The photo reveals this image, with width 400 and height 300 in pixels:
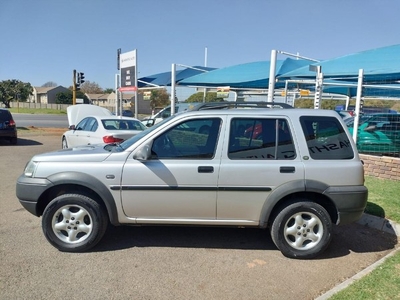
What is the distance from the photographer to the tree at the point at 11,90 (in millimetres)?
69875

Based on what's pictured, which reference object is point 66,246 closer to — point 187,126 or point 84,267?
point 84,267

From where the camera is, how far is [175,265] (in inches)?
130

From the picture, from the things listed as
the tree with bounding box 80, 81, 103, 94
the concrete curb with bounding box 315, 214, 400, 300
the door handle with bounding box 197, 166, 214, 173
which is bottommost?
the concrete curb with bounding box 315, 214, 400, 300

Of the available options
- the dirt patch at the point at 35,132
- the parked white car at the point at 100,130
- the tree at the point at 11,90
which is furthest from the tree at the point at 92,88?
the parked white car at the point at 100,130

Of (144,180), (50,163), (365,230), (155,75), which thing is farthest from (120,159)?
(155,75)

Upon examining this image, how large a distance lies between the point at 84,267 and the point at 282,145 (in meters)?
2.61

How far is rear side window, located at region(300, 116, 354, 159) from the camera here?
11.6 feet

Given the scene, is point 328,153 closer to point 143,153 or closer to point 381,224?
point 381,224

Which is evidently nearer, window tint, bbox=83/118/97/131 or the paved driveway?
the paved driveway

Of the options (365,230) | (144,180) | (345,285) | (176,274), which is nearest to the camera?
(345,285)

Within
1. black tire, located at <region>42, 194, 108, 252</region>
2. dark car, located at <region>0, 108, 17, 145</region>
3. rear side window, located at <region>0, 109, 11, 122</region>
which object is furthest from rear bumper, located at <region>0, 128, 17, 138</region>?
black tire, located at <region>42, 194, 108, 252</region>

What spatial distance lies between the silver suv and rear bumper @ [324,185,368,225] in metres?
0.01

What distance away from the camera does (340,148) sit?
11.7ft

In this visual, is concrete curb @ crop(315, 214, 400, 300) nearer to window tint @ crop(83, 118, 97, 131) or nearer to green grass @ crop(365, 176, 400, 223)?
green grass @ crop(365, 176, 400, 223)
